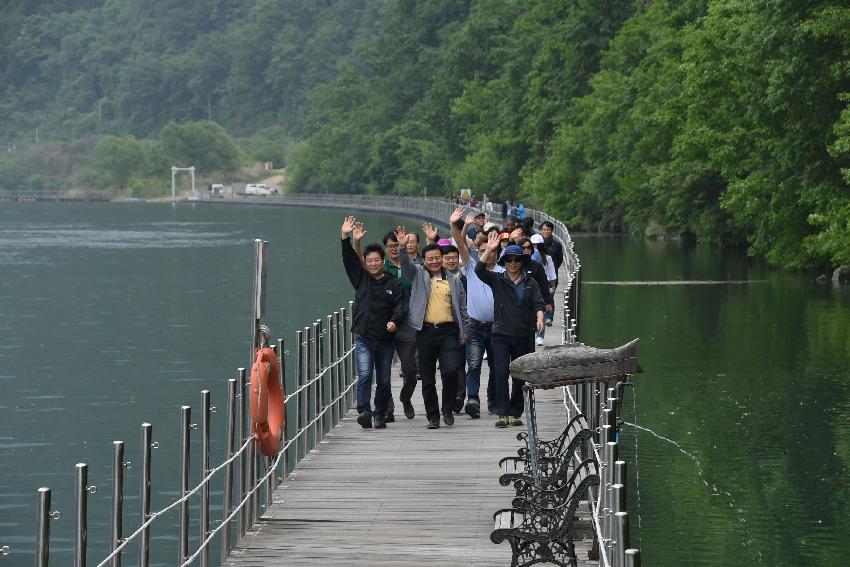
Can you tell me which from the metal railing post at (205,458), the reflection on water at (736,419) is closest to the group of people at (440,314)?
the reflection on water at (736,419)

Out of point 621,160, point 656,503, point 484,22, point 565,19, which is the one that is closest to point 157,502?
point 656,503

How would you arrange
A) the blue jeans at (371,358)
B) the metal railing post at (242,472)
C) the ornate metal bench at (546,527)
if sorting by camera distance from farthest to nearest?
the blue jeans at (371,358)
the metal railing post at (242,472)
the ornate metal bench at (546,527)

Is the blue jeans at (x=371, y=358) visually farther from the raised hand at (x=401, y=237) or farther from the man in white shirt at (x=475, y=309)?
the raised hand at (x=401, y=237)

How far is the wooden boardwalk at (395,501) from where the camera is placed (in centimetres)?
1381

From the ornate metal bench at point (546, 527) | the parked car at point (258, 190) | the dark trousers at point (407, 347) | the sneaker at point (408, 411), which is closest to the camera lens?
the ornate metal bench at point (546, 527)

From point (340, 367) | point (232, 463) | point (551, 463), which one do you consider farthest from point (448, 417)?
point (232, 463)

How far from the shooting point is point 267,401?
1421 cm

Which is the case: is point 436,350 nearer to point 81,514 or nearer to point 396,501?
point 396,501

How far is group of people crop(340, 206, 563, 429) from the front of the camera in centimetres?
1766

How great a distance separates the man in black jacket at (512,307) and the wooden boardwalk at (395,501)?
0.97 meters

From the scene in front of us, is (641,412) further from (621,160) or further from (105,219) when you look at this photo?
(105,219)

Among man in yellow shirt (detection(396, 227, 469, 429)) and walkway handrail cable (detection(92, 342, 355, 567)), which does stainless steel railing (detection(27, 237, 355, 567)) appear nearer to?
walkway handrail cable (detection(92, 342, 355, 567))

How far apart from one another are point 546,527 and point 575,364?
1349 mm

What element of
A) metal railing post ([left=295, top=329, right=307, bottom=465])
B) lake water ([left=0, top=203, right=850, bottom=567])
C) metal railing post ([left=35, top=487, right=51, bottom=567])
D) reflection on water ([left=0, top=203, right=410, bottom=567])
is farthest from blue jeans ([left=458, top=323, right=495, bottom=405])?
metal railing post ([left=35, top=487, right=51, bottom=567])
